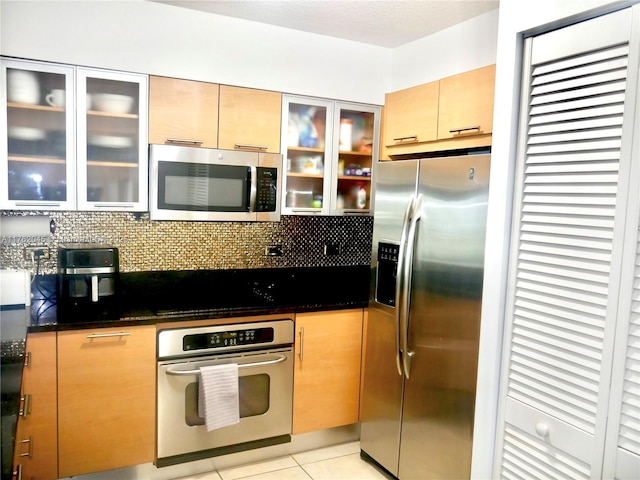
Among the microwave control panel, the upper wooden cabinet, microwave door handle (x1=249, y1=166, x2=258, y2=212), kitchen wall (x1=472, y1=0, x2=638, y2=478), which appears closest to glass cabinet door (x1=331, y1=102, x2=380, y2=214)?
the upper wooden cabinet

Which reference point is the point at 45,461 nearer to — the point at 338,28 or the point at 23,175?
the point at 23,175

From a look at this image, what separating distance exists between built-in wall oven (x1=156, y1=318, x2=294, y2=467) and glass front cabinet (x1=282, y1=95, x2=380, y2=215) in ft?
2.59

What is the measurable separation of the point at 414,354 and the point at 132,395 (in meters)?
1.37

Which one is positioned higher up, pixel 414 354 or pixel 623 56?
pixel 623 56

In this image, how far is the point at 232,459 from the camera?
281 centimetres

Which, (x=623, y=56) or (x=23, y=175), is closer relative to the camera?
(x=623, y=56)

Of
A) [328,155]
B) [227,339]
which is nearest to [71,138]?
[227,339]

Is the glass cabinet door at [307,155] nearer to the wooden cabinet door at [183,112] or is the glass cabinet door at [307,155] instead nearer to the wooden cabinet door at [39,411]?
the wooden cabinet door at [183,112]

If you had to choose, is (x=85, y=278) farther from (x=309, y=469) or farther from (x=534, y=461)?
(x=534, y=461)

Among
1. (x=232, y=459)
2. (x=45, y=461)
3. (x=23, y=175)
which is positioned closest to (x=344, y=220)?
(x=232, y=459)

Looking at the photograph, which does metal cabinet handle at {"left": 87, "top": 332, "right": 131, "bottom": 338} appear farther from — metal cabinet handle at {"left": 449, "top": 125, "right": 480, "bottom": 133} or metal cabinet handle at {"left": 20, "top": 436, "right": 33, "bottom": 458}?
metal cabinet handle at {"left": 449, "top": 125, "right": 480, "bottom": 133}

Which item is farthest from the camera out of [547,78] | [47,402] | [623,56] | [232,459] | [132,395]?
[232,459]

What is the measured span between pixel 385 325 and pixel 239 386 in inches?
32.9

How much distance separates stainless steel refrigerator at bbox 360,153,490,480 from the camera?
2.24 m
